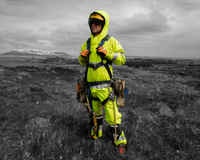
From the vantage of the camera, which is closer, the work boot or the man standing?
the man standing

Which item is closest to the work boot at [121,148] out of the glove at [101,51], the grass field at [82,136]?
the grass field at [82,136]

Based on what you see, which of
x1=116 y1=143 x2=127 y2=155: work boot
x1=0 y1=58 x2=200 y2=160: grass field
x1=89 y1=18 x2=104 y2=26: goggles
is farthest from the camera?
x1=116 y1=143 x2=127 y2=155: work boot

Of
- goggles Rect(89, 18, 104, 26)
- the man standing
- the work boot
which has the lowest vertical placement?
the work boot

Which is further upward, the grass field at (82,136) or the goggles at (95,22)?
the goggles at (95,22)

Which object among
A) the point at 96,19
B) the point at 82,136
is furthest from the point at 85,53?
the point at 82,136

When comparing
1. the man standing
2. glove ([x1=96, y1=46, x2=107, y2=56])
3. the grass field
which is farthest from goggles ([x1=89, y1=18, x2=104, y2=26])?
the grass field

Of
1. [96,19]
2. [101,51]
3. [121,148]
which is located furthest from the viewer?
→ [121,148]

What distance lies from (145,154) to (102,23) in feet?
12.1

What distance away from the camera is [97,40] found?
339 cm

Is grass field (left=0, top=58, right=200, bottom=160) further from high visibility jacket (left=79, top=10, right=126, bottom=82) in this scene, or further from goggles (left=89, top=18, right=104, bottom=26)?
goggles (left=89, top=18, right=104, bottom=26)

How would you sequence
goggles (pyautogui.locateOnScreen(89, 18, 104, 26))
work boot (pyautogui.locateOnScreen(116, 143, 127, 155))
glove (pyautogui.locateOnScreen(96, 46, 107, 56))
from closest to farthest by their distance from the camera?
glove (pyautogui.locateOnScreen(96, 46, 107, 56)), goggles (pyautogui.locateOnScreen(89, 18, 104, 26)), work boot (pyautogui.locateOnScreen(116, 143, 127, 155))

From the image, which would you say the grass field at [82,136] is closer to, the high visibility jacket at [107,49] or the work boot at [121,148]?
the work boot at [121,148]

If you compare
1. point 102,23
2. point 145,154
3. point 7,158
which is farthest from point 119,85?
point 7,158

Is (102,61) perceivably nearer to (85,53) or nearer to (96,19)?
(85,53)
